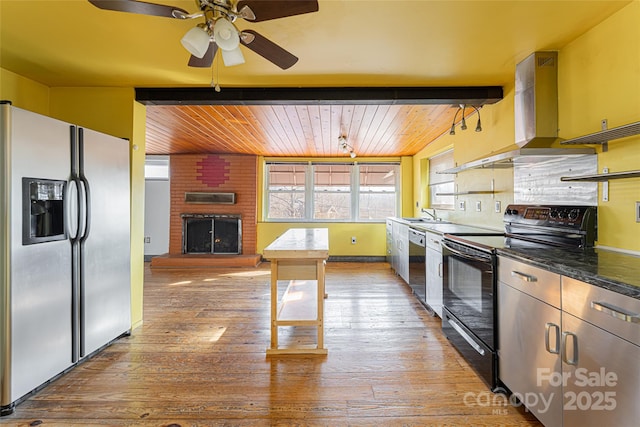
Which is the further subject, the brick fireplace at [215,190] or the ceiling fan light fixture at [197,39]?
the brick fireplace at [215,190]

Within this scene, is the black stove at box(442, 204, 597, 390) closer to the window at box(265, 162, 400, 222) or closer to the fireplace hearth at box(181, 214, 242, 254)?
the window at box(265, 162, 400, 222)

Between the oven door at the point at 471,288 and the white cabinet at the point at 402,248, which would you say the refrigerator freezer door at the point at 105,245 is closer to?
the oven door at the point at 471,288

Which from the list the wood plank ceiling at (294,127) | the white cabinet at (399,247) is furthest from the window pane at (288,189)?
the white cabinet at (399,247)

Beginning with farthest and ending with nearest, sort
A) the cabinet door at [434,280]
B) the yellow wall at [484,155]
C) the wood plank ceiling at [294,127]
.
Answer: the wood plank ceiling at [294,127]
the cabinet door at [434,280]
the yellow wall at [484,155]

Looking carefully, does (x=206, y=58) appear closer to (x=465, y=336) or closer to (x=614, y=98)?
(x=614, y=98)

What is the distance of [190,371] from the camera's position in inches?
87.7

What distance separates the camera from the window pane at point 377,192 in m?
6.61

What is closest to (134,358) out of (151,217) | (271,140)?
(271,140)

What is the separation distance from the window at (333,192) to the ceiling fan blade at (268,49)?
466 cm

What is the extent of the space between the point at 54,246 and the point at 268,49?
6.16 ft

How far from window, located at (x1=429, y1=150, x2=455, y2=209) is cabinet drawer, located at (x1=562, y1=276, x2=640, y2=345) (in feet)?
10.4

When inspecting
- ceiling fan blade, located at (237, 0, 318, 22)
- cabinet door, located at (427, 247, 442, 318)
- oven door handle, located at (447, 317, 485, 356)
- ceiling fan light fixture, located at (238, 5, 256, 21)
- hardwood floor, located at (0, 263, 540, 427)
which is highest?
ceiling fan blade, located at (237, 0, 318, 22)

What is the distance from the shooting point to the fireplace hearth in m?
6.22

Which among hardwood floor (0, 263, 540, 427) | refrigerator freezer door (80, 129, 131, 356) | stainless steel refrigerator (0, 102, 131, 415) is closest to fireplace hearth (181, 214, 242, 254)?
hardwood floor (0, 263, 540, 427)
